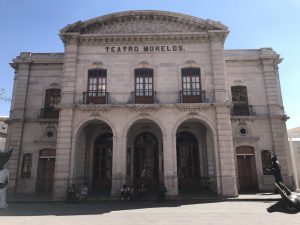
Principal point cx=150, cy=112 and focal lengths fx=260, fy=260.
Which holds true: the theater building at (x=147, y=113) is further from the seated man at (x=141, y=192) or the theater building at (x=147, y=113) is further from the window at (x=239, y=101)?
the seated man at (x=141, y=192)

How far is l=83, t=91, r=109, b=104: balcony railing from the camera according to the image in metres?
18.9

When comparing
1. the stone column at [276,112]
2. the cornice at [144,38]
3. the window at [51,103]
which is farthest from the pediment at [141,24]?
the stone column at [276,112]

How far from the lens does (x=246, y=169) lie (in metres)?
21.3

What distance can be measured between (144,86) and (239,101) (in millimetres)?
8776

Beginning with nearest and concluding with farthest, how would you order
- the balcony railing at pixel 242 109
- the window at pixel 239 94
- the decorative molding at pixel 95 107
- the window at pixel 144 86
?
the decorative molding at pixel 95 107
the window at pixel 144 86
the balcony railing at pixel 242 109
the window at pixel 239 94

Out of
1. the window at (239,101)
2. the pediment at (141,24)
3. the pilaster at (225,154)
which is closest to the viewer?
the pilaster at (225,154)

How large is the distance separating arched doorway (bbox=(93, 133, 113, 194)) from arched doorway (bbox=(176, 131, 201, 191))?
5.46 metres

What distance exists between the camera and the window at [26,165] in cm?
2119

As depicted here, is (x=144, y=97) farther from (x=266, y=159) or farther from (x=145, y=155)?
(x=266, y=159)

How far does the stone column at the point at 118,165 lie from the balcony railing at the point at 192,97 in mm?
5153

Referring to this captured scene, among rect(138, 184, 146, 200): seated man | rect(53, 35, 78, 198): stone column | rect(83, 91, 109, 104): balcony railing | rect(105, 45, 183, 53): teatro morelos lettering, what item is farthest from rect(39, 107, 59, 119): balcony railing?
rect(138, 184, 146, 200): seated man

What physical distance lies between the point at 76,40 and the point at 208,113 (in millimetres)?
11300

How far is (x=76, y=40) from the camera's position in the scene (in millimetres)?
19828

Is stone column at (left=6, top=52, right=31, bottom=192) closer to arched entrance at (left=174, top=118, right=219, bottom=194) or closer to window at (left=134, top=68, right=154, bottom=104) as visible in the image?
window at (left=134, top=68, right=154, bottom=104)
